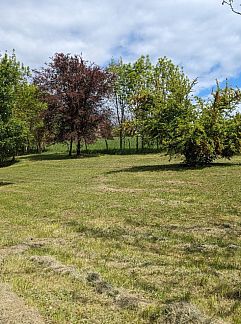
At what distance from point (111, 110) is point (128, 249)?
32832mm

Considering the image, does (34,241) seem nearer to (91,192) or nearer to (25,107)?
(91,192)

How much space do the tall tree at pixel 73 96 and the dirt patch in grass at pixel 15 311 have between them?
1225 inches

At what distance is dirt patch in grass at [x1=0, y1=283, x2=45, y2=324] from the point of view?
11.9ft

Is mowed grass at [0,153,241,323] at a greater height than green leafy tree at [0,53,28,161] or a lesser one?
lesser

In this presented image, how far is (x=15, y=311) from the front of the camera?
12.6 feet

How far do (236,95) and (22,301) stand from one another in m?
17.5

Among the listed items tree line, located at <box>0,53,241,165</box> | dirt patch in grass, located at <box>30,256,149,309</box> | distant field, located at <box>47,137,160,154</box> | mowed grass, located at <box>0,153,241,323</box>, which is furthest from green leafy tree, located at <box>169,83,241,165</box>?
distant field, located at <box>47,137,160,154</box>

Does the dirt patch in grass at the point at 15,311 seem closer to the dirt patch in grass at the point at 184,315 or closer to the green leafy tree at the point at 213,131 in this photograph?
the dirt patch in grass at the point at 184,315

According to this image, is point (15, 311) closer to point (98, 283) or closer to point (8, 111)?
point (98, 283)

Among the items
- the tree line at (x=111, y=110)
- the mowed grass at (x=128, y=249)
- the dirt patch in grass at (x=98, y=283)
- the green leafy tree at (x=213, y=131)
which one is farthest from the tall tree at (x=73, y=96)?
the dirt patch in grass at (x=98, y=283)

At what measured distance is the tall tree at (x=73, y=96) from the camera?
116ft

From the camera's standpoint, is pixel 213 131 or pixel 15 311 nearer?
pixel 15 311

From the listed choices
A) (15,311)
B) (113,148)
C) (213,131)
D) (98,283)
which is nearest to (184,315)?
(98,283)

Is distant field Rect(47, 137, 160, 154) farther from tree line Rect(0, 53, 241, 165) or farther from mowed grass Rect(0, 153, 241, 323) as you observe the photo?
mowed grass Rect(0, 153, 241, 323)
